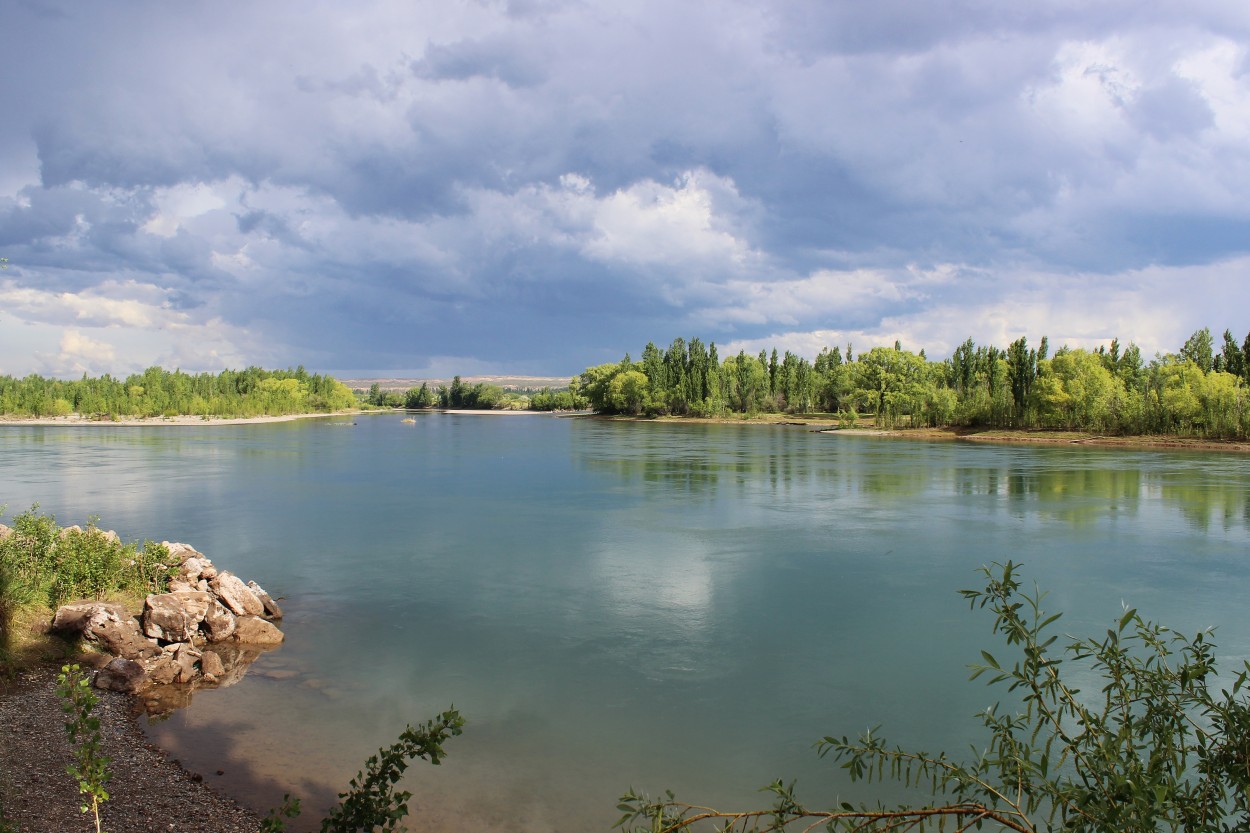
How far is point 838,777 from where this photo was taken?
8.72 m

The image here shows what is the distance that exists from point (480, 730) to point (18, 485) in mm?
33254

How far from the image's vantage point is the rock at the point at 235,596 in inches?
524

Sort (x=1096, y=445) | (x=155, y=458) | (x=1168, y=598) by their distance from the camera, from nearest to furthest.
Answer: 1. (x=1168, y=598)
2. (x=155, y=458)
3. (x=1096, y=445)

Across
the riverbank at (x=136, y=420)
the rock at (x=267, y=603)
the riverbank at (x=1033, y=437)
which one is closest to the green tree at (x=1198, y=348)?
the riverbank at (x=1033, y=437)

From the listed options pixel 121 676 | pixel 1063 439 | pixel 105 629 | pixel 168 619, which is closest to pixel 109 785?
pixel 121 676

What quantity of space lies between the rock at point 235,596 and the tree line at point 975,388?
234 feet

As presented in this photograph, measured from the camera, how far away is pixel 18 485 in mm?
32594

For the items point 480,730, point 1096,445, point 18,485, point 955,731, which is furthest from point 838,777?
point 1096,445

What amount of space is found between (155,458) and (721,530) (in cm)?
4047

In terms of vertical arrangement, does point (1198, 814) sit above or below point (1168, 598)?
above

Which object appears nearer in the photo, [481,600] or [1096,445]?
[481,600]

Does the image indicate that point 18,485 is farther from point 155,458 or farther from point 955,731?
point 955,731

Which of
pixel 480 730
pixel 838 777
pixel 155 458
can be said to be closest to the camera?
pixel 838 777

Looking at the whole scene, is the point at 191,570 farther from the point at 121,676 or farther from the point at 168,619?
the point at 121,676
